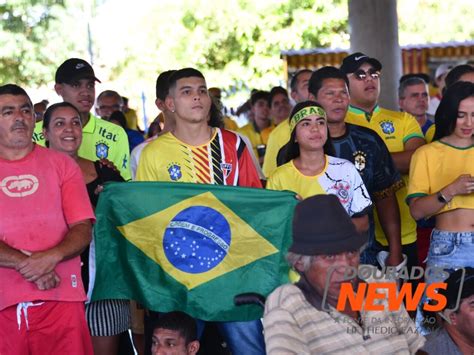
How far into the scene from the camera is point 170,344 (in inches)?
270

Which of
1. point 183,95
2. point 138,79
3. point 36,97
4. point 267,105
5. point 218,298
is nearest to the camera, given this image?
point 218,298

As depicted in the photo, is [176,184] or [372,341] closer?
[372,341]

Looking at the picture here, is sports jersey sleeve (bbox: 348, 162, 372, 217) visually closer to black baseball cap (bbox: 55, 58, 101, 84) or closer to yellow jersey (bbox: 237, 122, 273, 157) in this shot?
black baseball cap (bbox: 55, 58, 101, 84)

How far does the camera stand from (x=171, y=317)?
6.86 m

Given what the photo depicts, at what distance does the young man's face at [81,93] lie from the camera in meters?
8.84

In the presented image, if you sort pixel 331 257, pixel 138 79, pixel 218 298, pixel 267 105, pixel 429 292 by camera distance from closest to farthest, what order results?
pixel 331 257 < pixel 429 292 < pixel 218 298 < pixel 267 105 < pixel 138 79

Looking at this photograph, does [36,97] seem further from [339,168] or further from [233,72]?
[339,168]

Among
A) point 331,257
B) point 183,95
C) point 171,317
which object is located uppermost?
point 183,95

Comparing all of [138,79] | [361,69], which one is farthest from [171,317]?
[138,79]

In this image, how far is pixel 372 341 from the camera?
4.92 metres

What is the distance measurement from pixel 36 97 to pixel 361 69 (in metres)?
24.8

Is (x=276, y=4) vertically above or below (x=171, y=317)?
above

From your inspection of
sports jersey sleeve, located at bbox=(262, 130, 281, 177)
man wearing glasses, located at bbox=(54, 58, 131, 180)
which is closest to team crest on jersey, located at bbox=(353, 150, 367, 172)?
sports jersey sleeve, located at bbox=(262, 130, 281, 177)

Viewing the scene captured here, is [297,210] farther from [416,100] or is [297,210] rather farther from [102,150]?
[416,100]
